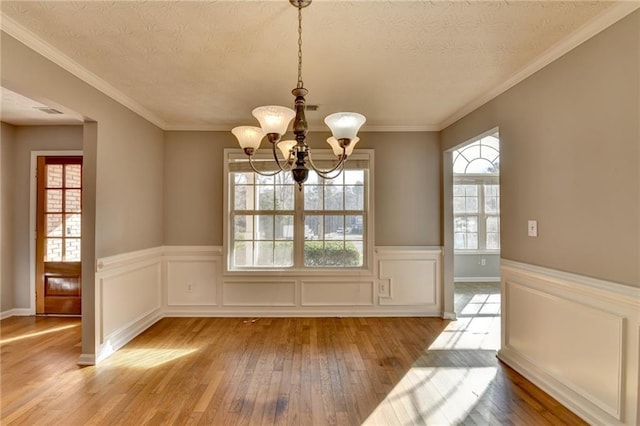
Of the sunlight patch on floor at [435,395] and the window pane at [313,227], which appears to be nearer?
the sunlight patch on floor at [435,395]

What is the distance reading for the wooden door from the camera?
405 centimetres

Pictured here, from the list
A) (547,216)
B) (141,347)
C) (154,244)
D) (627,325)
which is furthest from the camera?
(154,244)

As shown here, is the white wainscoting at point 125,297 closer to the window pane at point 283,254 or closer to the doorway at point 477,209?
the window pane at point 283,254

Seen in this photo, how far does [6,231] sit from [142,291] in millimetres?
2025

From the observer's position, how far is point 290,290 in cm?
411

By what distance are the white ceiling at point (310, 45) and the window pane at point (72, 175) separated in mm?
1270

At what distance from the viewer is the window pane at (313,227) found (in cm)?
417

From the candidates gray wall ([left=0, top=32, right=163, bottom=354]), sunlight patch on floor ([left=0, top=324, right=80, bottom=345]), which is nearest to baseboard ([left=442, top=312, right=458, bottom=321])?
gray wall ([left=0, top=32, right=163, bottom=354])

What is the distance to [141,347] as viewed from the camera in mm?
3137

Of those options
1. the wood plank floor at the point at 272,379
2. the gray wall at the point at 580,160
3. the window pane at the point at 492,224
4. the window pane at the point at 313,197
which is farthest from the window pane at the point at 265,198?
the window pane at the point at 492,224

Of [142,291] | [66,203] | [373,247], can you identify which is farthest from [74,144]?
[373,247]

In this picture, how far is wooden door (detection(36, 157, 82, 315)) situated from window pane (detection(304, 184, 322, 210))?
2.92 m

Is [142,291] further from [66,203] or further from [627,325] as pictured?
[627,325]

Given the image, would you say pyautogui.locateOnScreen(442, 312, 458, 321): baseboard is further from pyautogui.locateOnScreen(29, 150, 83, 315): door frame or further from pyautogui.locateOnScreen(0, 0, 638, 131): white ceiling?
pyautogui.locateOnScreen(29, 150, 83, 315): door frame
